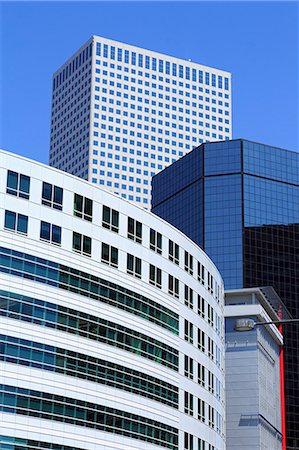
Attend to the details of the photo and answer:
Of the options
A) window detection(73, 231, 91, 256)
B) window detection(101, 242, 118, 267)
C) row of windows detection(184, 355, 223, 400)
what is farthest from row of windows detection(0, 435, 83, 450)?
row of windows detection(184, 355, 223, 400)

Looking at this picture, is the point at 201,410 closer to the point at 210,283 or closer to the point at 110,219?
the point at 210,283

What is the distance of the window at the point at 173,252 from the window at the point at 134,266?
18.8 ft

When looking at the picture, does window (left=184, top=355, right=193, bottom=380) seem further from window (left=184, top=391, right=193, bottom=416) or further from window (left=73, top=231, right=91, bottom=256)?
window (left=73, top=231, right=91, bottom=256)

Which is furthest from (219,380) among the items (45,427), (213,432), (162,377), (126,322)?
(45,427)

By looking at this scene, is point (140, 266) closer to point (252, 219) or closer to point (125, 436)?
point (125, 436)

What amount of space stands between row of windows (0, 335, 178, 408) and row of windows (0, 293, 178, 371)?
151 cm

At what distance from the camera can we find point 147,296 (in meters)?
78.2

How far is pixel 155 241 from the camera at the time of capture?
8075 cm

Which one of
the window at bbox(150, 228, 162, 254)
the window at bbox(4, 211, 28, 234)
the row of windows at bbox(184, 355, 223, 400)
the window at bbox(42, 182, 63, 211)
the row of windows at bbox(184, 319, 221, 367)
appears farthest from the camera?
the row of windows at bbox(184, 319, 221, 367)

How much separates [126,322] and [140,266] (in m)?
5.34

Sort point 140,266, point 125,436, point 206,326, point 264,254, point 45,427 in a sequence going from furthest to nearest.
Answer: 1. point 264,254
2. point 206,326
3. point 140,266
4. point 125,436
5. point 45,427

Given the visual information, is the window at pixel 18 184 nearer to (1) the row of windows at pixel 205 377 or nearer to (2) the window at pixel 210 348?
(1) the row of windows at pixel 205 377

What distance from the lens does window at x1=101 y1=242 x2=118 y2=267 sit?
73675 mm

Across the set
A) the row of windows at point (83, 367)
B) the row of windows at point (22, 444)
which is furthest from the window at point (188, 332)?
the row of windows at point (22, 444)
